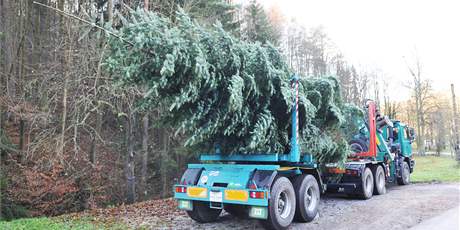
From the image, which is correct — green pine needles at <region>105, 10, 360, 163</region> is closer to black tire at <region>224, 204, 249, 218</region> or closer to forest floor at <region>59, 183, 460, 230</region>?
black tire at <region>224, 204, 249, 218</region>

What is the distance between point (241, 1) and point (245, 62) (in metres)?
20.1

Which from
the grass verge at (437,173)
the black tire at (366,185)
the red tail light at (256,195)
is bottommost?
the grass verge at (437,173)

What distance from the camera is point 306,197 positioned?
283 inches

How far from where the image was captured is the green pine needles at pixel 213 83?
516 centimetres

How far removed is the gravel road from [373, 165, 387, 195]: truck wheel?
604 millimetres

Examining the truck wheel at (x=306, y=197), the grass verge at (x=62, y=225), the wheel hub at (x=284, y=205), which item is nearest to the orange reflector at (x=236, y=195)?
the wheel hub at (x=284, y=205)

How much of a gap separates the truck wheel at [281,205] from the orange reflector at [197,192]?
3.96 feet

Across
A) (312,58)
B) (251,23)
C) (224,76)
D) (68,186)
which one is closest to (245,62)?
(224,76)

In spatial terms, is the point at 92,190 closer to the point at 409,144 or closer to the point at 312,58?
the point at 409,144

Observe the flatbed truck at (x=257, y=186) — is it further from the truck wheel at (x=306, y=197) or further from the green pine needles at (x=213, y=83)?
the green pine needles at (x=213, y=83)

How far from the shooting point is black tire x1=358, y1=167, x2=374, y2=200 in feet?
32.7

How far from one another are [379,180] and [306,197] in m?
5.11

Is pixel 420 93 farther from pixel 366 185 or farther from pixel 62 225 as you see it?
pixel 62 225

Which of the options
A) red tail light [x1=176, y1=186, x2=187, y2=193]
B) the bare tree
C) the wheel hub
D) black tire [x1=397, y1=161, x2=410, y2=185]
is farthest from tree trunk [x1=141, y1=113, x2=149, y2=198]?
the bare tree
